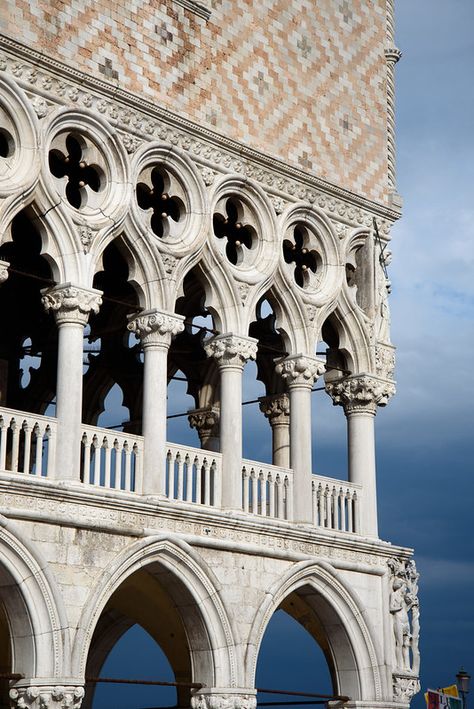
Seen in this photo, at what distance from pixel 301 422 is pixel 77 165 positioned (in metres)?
4.47

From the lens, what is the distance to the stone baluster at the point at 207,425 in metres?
21.6

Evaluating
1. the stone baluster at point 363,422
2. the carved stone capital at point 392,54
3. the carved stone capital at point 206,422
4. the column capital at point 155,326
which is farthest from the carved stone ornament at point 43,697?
the carved stone capital at point 392,54

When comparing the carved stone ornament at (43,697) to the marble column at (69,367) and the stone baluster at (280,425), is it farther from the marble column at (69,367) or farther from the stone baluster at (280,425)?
the stone baluster at (280,425)

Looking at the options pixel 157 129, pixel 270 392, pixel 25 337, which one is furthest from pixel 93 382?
pixel 157 129

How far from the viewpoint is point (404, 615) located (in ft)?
64.7

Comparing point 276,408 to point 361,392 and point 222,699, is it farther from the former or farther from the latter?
point 222,699

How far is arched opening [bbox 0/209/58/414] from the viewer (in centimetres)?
2102

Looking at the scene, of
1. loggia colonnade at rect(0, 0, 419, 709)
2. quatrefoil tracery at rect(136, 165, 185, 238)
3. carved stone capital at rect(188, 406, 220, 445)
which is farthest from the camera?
carved stone capital at rect(188, 406, 220, 445)

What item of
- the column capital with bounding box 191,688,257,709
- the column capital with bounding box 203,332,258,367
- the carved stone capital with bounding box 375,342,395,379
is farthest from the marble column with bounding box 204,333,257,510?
the carved stone capital with bounding box 375,342,395,379

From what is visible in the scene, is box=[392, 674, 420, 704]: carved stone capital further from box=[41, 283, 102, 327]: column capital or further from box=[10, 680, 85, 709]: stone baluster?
box=[41, 283, 102, 327]: column capital

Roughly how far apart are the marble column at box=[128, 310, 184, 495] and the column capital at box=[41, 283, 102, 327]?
0.99 metres

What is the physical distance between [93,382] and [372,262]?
472 centimetres

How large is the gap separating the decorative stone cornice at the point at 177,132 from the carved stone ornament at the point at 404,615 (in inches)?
189

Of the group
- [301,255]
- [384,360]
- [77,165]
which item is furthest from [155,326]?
Answer: [384,360]
